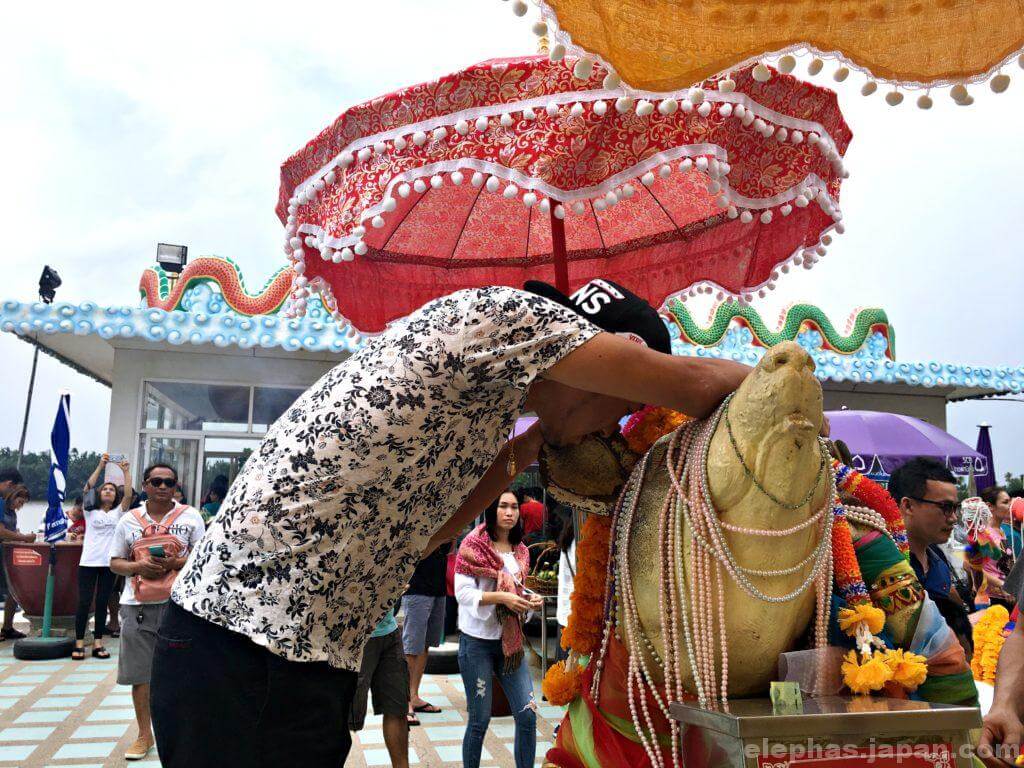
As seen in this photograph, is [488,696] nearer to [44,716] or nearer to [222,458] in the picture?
[44,716]

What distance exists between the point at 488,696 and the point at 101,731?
3.01 metres

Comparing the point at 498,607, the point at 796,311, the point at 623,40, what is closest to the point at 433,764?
the point at 498,607

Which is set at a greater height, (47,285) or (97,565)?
(47,285)

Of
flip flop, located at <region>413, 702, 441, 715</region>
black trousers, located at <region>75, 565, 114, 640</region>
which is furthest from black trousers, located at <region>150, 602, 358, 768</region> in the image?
black trousers, located at <region>75, 565, 114, 640</region>

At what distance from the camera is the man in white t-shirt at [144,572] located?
16.5ft

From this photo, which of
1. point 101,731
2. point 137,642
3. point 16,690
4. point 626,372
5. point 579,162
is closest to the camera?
point 626,372

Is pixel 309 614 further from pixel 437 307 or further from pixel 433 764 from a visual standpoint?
pixel 433 764

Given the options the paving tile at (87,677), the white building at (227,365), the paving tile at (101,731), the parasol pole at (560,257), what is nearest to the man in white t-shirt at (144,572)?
the paving tile at (101,731)

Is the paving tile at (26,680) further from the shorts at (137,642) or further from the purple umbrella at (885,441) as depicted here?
the purple umbrella at (885,441)

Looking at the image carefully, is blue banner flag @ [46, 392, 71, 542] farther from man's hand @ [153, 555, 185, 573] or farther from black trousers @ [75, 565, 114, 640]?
man's hand @ [153, 555, 185, 573]

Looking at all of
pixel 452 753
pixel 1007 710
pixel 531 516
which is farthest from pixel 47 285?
pixel 1007 710

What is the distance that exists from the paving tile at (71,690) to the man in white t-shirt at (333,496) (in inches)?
236

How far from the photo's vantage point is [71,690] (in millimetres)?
6773

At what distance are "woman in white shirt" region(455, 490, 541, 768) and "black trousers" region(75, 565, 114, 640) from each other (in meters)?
4.55
